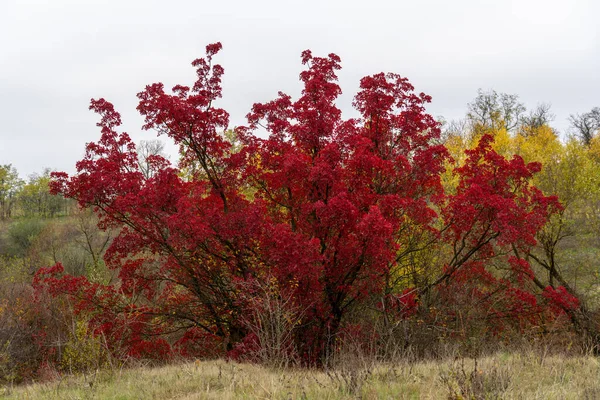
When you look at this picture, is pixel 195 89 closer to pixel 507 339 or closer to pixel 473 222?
pixel 473 222

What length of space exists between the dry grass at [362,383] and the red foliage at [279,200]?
84.5 inches

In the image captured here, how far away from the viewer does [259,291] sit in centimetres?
927

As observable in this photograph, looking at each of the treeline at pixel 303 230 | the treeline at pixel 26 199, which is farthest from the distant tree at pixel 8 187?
the treeline at pixel 303 230

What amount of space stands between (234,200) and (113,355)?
4267 millimetres

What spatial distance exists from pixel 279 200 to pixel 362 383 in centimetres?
570

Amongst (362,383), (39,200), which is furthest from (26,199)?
(362,383)

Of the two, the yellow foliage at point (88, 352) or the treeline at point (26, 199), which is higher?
the treeline at point (26, 199)

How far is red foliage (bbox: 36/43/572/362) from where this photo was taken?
9.16m

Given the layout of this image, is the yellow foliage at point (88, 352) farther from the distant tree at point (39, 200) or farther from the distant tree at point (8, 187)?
the distant tree at point (8, 187)

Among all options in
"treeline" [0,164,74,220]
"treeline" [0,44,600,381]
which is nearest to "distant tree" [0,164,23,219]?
"treeline" [0,164,74,220]

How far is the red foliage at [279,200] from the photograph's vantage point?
916cm

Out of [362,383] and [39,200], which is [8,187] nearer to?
[39,200]

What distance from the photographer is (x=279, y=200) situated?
10.7 metres

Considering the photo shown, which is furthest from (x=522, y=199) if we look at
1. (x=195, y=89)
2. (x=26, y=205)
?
(x=26, y=205)
